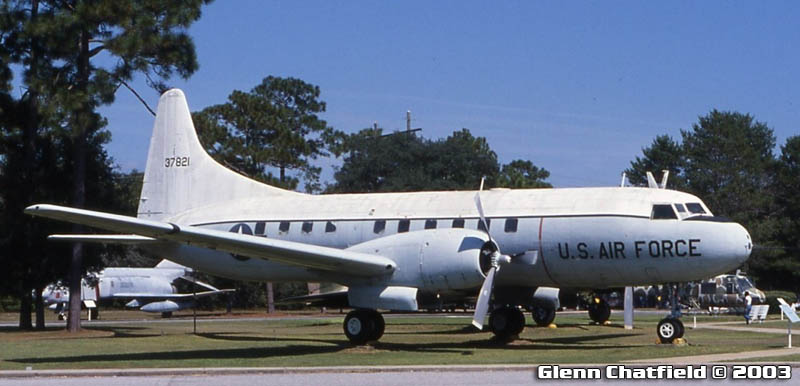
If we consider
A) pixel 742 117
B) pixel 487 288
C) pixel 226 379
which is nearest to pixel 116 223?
pixel 226 379

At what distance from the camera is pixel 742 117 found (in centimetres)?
7850

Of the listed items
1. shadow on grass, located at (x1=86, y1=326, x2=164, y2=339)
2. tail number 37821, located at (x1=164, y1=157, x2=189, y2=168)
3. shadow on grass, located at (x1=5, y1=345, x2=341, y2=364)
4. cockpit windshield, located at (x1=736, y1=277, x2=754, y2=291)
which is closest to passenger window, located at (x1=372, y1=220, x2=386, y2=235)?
shadow on grass, located at (x1=5, y1=345, x2=341, y2=364)

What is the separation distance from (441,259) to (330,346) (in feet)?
15.4

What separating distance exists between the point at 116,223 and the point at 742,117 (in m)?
66.8

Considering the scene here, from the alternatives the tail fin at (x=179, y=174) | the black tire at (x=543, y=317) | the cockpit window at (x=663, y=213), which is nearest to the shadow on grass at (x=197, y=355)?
the tail fin at (x=179, y=174)

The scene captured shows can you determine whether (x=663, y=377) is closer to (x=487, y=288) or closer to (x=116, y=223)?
(x=487, y=288)

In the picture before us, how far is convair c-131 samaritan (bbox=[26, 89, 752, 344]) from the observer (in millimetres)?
21703

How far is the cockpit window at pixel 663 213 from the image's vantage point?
73.4ft

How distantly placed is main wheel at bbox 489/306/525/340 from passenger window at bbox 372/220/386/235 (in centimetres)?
373

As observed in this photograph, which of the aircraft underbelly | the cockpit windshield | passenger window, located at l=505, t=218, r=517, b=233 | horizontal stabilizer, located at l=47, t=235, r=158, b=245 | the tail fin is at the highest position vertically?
the tail fin

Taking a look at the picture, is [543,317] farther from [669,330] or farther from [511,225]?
[511,225]

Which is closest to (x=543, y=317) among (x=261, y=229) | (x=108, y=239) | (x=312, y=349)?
(x=261, y=229)

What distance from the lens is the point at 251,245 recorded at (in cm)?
2161

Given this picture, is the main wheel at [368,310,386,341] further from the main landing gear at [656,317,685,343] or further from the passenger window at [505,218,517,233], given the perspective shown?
the main landing gear at [656,317,685,343]
